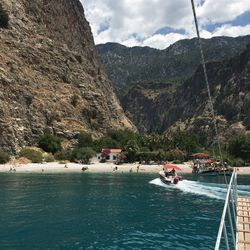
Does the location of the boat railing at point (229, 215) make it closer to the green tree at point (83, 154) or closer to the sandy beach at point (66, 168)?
the sandy beach at point (66, 168)

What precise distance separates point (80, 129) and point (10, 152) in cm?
3442

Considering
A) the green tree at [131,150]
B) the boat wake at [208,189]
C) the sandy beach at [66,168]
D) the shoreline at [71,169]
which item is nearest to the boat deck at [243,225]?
the boat wake at [208,189]

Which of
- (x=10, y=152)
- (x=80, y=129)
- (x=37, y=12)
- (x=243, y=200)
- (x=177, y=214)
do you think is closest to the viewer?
(x=243, y=200)

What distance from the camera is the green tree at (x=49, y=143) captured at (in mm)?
125500

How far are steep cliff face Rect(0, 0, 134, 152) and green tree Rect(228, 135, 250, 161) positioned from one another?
56.0 meters

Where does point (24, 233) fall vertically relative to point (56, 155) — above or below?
below

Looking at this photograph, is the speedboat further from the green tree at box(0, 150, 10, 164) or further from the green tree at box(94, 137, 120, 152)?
the green tree at box(94, 137, 120, 152)

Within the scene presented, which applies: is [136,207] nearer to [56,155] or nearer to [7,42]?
[56,155]

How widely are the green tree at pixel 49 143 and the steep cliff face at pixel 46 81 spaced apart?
372cm

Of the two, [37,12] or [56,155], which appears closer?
[56,155]

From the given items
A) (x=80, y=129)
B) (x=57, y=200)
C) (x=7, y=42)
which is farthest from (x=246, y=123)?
(x=57, y=200)

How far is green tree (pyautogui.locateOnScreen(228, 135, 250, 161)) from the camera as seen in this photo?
12762 centimetres

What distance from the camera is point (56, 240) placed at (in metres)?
24.9

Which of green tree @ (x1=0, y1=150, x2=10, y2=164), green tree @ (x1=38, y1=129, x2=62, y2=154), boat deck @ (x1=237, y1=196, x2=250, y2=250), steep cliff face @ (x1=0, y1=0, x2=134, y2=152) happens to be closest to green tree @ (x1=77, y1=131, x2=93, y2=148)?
steep cliff face @ (x1=0, y1=0, x2=134, y2=152)
